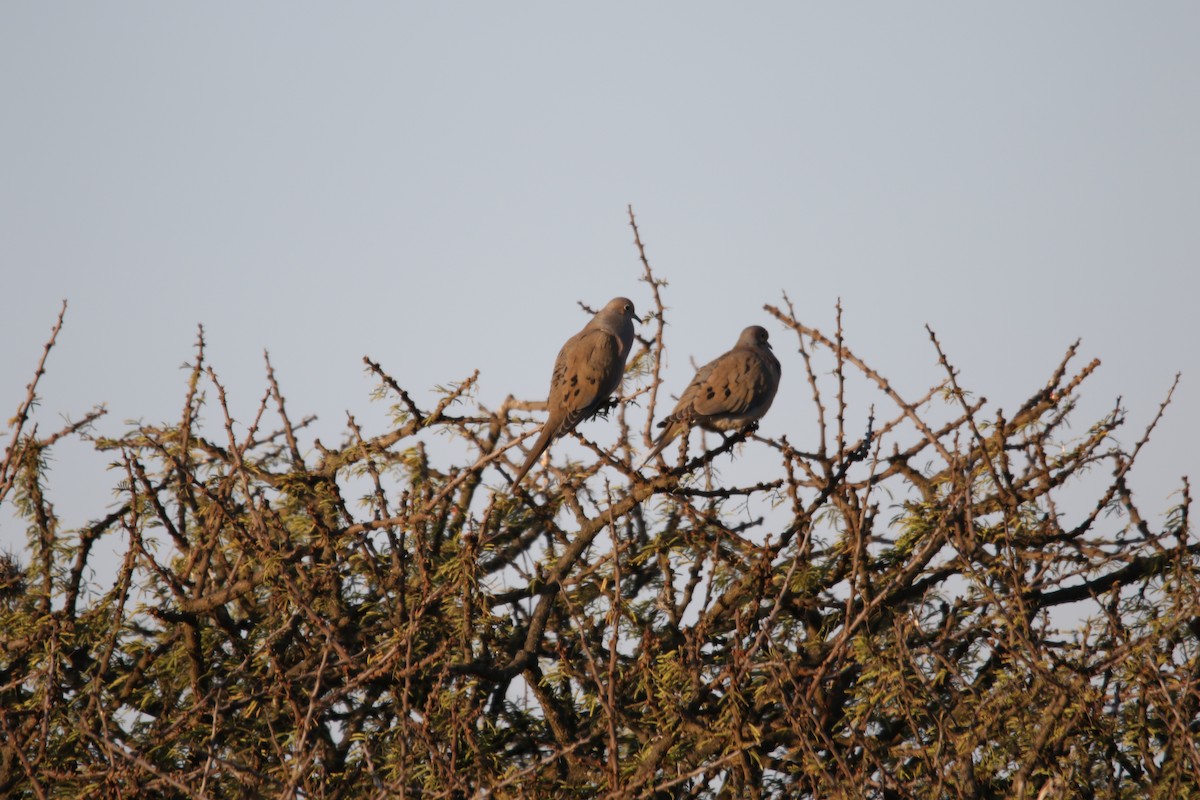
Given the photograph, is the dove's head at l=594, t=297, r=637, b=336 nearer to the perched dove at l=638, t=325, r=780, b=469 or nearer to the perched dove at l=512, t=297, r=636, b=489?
the perched dove at l=512, t=297, r=636, b=489

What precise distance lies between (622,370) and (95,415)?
8.32 feet

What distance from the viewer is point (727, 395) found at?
6.31 meters

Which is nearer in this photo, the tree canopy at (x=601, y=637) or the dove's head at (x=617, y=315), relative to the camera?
the tree canopy at (x=601, y=637)

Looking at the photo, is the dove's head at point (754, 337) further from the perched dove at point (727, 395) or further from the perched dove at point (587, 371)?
the perched dove at point (587, 371)

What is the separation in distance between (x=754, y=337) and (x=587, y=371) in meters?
1.60

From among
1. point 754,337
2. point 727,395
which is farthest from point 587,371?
point 754,337

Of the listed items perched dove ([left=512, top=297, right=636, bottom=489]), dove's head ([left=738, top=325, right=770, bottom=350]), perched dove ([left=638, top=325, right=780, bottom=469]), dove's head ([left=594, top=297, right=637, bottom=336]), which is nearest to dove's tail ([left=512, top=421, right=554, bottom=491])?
perched dove ([left=512, top=297, right=636, bottom=489])

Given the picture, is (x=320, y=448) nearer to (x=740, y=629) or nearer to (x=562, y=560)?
(x=562, y=560)

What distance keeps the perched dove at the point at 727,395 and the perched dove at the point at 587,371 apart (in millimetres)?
380

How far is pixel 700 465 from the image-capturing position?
4.69m

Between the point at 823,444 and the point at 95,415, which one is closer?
the point at 823,444

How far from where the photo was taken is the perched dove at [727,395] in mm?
6090

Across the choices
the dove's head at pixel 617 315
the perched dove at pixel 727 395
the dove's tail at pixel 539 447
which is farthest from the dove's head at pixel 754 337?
the dove's tail at pixel 539 447

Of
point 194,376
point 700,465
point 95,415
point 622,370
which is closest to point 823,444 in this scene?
point 700,465
